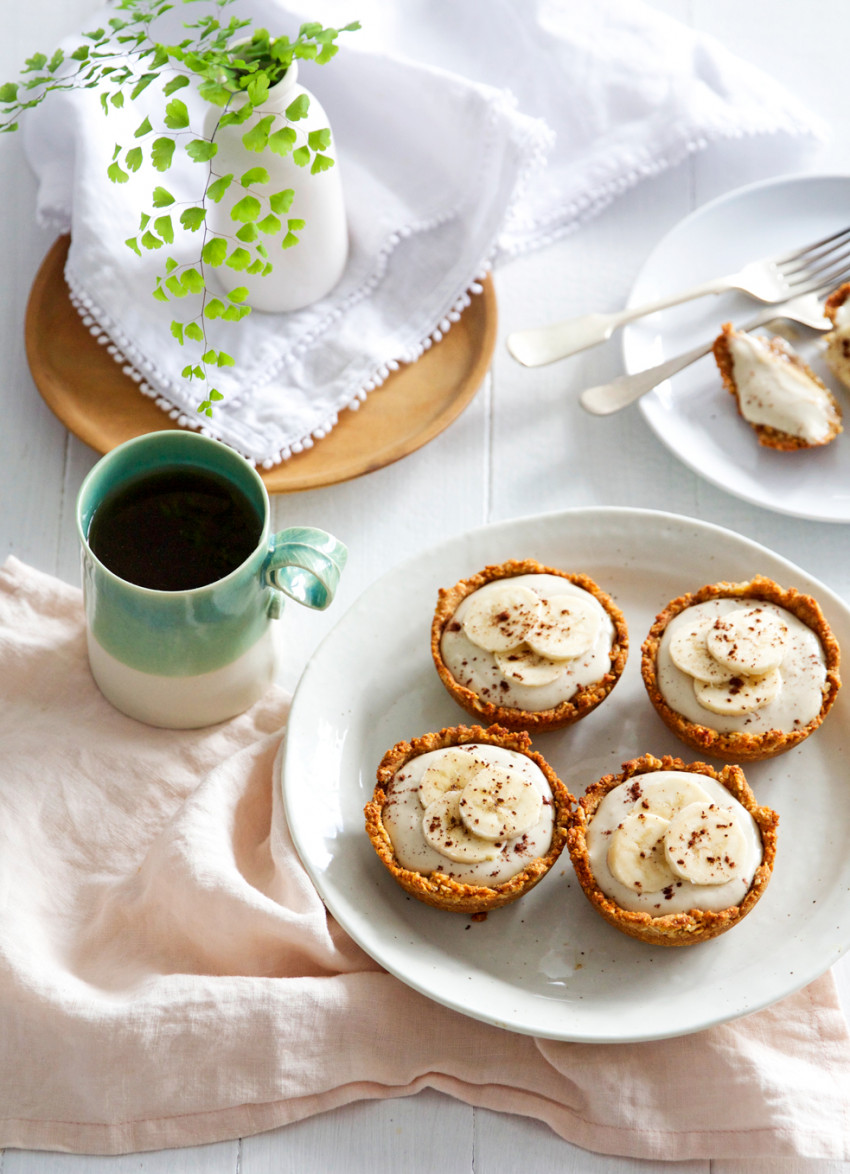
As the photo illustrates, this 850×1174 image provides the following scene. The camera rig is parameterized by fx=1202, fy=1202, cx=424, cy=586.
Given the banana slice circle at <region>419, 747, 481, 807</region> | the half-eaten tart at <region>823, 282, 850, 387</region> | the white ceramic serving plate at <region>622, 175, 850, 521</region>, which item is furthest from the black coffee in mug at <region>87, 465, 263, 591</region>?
the half-eaten tart at <region>823, 282, 850, 387</region>

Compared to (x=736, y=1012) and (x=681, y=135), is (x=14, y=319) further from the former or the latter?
(x=736, y=1012)

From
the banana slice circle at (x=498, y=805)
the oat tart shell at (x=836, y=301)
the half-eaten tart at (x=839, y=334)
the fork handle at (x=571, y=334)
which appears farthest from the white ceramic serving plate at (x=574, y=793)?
the oat tart shell at (x=836, y=301)

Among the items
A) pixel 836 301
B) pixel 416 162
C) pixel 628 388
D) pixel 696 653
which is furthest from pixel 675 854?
pixel 416 162

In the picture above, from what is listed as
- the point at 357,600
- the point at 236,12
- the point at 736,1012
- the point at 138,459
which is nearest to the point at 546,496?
the point at 357,600

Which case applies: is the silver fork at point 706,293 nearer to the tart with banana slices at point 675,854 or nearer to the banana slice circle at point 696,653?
the banana slice circle at point 696,653

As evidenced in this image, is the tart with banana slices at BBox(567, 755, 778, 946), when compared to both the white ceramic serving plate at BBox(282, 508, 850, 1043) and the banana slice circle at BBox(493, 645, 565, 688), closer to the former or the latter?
the white ceramic serving plate at BBox(282, 508, 850, 1043)

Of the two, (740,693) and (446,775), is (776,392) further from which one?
(446,775)
